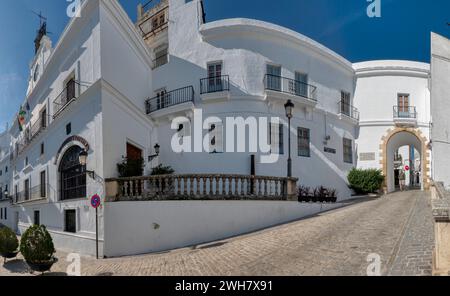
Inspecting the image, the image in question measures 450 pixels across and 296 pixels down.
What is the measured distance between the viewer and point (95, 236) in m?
7.81

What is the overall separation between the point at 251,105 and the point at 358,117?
860 cm

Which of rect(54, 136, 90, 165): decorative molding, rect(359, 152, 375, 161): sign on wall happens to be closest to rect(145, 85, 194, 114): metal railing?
rect(54, 136, 90, 165): decorative molding

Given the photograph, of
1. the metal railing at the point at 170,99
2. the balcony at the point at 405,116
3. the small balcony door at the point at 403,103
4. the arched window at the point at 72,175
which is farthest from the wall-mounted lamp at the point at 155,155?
the small balcony door at the point at 403,103

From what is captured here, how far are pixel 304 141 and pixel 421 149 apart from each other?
362 inches

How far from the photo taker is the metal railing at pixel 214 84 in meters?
12.1

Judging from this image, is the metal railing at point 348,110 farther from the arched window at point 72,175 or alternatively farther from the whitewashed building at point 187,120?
the arched window at point 72,175

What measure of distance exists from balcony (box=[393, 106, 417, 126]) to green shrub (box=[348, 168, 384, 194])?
3.87 m

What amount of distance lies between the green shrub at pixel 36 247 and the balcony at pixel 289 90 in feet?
32.0

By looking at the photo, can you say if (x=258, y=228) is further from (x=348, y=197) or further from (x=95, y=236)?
(x=348, y=197)

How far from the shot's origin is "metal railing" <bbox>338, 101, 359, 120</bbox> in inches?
610

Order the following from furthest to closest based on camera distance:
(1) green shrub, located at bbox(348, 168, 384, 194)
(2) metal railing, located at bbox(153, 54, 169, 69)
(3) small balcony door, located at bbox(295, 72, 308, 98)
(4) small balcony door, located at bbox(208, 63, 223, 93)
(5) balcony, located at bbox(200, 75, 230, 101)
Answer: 1. (1) green shrub, located at bbox(348, 168, 384, 194)
2. (2) metal railing, located at bbox(153, 54, 169, 69)
3. (3) small balcony door, located at bbox(295, 72, 308, 98)
4. (4) small balcony door, located at bbox(208, 63, 223, 93)
5. (5) balcony, located at bbox(200, 75, 230, 101)

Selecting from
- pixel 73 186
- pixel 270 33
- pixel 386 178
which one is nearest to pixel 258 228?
pixel 73 186

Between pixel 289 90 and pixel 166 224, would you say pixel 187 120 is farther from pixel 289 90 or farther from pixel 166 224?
pixel 166 224

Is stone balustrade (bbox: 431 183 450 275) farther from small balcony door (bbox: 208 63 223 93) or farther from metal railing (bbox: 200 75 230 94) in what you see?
small balcony door (bbox: 208 63 223 93)
